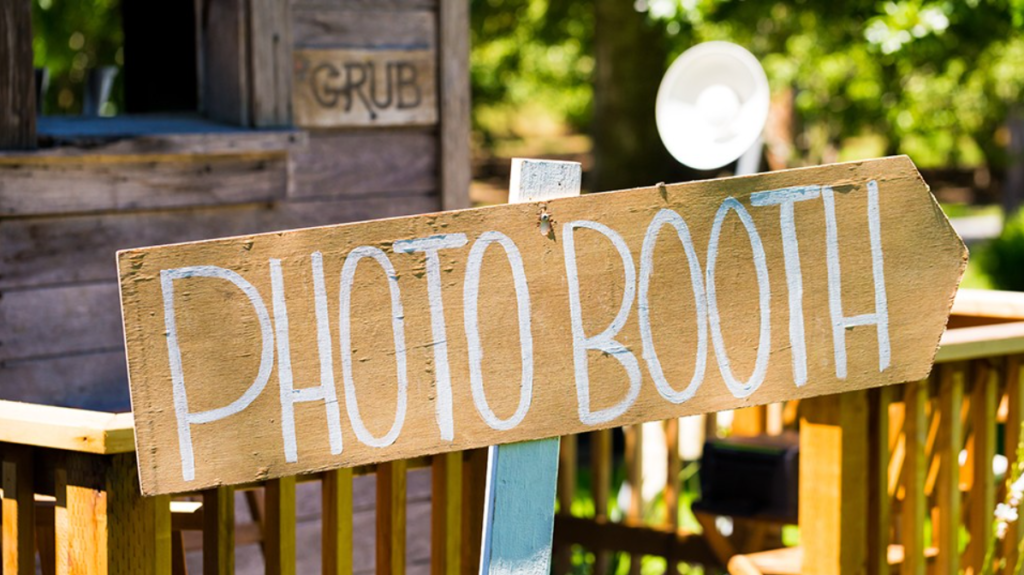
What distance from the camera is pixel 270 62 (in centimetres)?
371

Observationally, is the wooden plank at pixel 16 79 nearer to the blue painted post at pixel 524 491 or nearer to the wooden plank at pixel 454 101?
the wooden plank at pixel 454 101

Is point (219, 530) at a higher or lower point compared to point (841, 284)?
lower

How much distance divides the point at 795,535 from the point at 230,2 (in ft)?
11.5

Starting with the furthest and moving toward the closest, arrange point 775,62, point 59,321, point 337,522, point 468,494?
point 775,62 < point 59,321 < point 468,494 < point 337,522

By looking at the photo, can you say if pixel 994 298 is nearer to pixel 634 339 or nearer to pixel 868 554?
pixel 868 554

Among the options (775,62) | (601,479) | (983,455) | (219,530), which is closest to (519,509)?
(219,530)

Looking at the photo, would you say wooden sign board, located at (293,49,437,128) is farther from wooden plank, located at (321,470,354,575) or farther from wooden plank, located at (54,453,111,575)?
wooden plank, located at (54,453,111,575)

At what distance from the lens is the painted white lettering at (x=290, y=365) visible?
1760 mm

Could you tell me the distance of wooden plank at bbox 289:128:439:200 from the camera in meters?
3.91

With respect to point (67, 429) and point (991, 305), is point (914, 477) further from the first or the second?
point (67, 429)

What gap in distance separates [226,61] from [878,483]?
2265mm

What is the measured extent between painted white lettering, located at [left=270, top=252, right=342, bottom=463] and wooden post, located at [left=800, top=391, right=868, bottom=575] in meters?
1.05

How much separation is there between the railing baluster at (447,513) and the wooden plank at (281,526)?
0.25m

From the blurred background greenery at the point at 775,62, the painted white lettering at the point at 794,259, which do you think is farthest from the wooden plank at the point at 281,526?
the blurred background greenery at the point at 775,62
